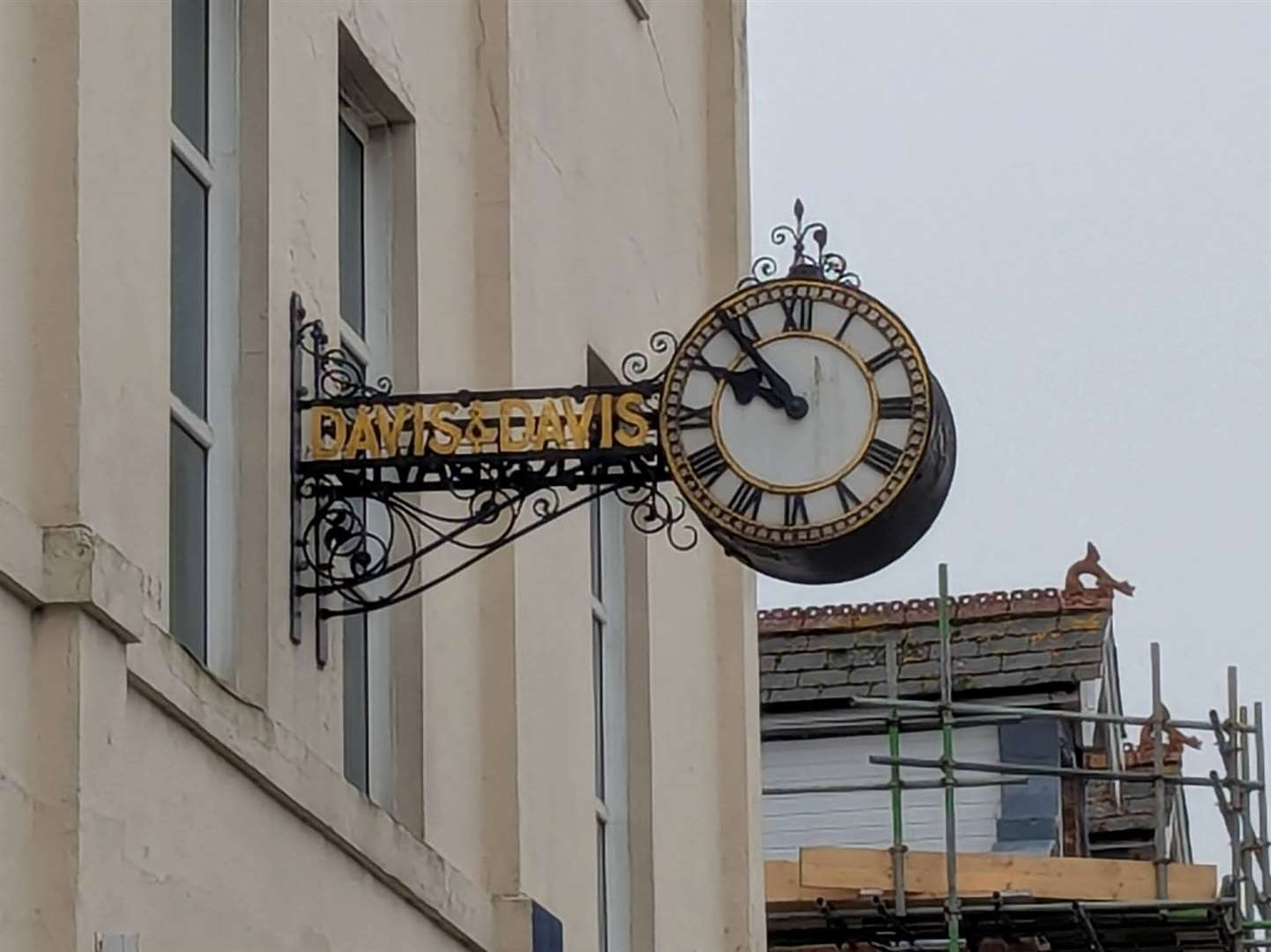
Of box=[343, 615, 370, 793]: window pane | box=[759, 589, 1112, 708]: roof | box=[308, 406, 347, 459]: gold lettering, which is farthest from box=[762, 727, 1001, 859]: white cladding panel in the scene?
box=[308, 406, 347, 459]: gold lettering

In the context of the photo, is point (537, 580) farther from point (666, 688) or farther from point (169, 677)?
point (169, 677)

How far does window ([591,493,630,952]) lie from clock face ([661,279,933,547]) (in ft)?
13.6

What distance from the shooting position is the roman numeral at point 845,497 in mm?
9148

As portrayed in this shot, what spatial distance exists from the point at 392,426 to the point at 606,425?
1.90 ft

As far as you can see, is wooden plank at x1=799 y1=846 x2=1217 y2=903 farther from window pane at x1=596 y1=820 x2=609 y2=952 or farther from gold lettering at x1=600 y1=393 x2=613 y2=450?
gold lettering at x1=600 y1=393 x2=613 y2=450

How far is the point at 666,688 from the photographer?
14359mm

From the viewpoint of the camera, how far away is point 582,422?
374 inches

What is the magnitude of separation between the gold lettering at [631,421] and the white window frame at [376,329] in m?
1.36

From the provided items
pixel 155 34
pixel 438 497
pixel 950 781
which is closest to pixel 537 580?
pixel 438 497

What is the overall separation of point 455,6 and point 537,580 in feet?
6.17

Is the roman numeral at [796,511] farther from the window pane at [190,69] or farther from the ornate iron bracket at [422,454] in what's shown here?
the window pane at [190,69]

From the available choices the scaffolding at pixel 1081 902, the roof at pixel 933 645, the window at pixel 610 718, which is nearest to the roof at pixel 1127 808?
the roof at pixel 933 645

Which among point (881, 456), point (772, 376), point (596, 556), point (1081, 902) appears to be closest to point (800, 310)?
point (772, 376)

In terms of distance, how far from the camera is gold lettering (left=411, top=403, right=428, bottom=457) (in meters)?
9.57
